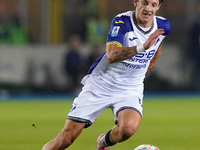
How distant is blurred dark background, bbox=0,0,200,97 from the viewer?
16.2 metres

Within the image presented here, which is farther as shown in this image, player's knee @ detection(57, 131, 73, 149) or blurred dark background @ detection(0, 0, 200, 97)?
blurred dark background @ detection(0, 0, 200, 97)

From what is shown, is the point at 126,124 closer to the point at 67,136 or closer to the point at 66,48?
the point at 67,136

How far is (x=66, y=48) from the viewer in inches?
656

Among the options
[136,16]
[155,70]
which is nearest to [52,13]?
[155,70]

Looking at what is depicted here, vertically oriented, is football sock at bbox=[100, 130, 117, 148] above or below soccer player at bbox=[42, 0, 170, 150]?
below

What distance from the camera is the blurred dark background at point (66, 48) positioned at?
1617 cm

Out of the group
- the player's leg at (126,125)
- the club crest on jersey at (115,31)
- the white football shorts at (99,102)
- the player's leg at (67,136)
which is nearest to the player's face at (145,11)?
the club crest on jersey at (115,31)

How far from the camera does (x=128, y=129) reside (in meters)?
5.46

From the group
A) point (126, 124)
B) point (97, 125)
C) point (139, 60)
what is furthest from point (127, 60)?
point (97, 125)

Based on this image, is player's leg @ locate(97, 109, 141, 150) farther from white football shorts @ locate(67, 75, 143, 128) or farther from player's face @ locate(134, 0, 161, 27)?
player's face @ locate(134, 0, 161, 27)

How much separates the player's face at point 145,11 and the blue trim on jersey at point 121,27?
0.14 meters

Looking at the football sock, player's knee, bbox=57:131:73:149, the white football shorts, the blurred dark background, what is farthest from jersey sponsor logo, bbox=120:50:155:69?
the blurred dark background

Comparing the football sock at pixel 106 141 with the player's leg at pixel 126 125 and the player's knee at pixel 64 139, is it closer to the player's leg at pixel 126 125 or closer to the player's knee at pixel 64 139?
the player's leg at pixel 126 125

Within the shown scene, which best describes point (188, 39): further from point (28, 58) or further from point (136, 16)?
point (136, 16)
